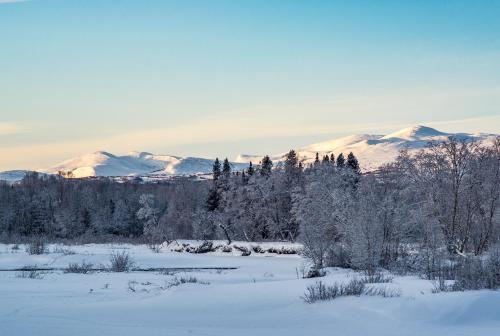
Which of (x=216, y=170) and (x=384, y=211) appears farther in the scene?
(x=216, y=170)

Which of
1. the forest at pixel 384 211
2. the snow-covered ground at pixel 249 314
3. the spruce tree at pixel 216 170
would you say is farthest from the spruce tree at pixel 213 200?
the snow-covered ground at pixel 249 314

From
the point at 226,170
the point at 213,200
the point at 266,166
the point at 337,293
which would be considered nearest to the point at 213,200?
the point at 213,200

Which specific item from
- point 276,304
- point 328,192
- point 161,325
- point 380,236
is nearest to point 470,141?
point 380,236

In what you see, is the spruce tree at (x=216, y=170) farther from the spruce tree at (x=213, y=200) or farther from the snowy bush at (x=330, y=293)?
the snowy bush at (x=330, y=293)

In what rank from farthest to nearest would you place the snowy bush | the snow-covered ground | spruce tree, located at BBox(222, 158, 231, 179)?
spruce tree, located at BBox(222, 158, 231, 179) → the snowy bush → the snow-covered ground

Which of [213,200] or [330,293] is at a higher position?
[330,293]

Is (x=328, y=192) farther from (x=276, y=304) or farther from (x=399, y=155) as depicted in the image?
(x=276, y=304)

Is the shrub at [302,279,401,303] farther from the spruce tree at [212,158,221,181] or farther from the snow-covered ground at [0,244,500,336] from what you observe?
the spruce tree at [212,158,221,181]

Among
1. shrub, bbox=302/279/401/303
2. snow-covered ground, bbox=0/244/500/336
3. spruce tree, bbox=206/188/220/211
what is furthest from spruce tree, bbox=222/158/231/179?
shrub, bbox=302/279/401/303

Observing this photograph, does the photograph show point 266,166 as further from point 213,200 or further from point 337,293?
point 337,293

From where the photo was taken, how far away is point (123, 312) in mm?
8766

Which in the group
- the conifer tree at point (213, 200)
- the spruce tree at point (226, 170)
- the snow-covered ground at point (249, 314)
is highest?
the spruce tree at point (226, 170)

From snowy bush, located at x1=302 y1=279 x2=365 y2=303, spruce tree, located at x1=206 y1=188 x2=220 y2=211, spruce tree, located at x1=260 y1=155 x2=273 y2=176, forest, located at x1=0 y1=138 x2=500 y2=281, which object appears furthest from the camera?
spruce tree, located at x1=206 y1=188 x2=220 y2=211

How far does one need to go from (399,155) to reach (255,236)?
25056 mm
